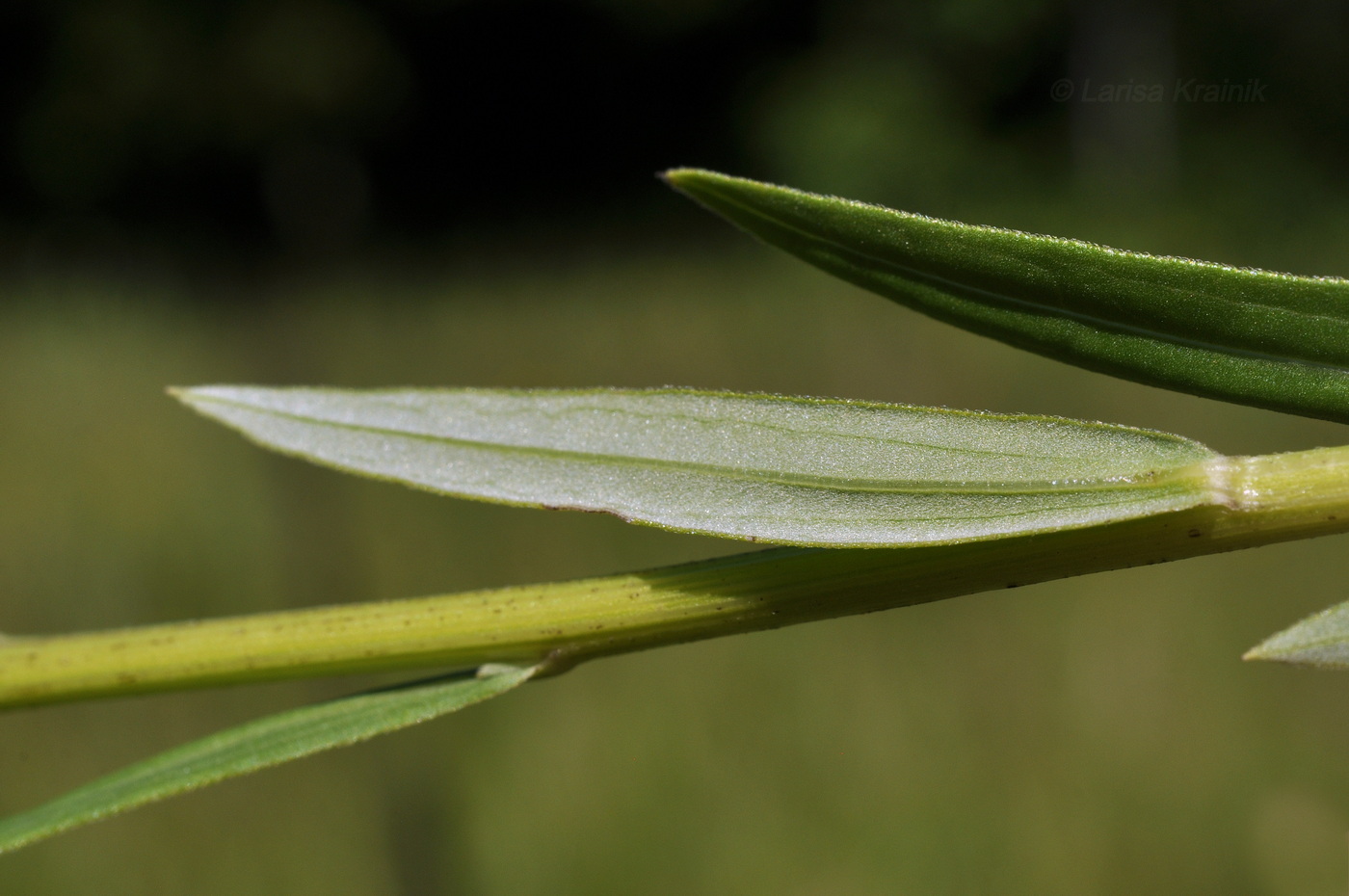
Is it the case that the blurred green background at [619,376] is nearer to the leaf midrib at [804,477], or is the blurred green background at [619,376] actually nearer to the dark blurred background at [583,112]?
the dark blurred background at [583,112]

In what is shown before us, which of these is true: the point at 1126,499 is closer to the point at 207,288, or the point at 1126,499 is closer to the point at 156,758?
the point at 156,758

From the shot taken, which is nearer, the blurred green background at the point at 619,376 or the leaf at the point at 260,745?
the leaf at the point at 260,745

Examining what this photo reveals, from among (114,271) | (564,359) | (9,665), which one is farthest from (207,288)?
(9,665)

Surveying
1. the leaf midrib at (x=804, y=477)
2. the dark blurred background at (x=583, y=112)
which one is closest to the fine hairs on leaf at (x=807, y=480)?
the leaf midrib at (x=804, y=477)

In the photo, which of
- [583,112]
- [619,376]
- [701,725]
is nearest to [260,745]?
[701,725]

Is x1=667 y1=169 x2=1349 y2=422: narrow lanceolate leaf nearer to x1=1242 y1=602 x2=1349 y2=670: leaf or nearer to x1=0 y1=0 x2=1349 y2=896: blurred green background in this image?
x1=1242 y1=602 x2=1349 y2=670: leaf

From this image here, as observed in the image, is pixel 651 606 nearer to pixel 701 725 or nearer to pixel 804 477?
pixel 804 477

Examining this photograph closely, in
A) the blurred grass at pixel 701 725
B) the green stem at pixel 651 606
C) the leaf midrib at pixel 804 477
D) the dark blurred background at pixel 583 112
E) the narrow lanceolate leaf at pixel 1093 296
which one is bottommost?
the blurred grass at pixel 701 725
